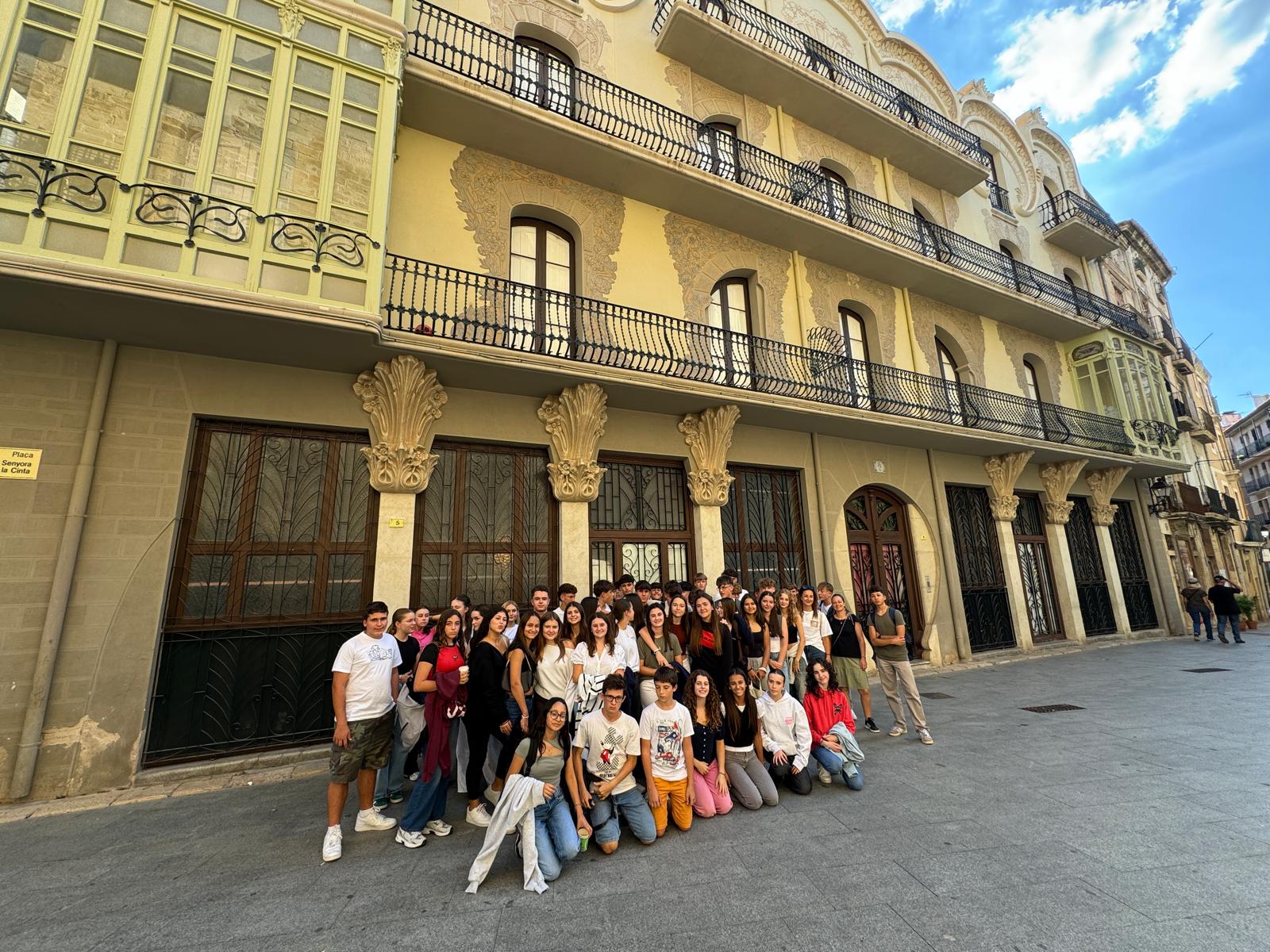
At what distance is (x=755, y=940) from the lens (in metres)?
2.66

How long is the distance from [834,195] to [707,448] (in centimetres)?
733

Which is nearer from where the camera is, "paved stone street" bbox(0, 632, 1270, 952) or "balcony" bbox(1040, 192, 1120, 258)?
"paved stone street" bbox(0, 632, 1270, 952)

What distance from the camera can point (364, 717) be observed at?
13.2 feet

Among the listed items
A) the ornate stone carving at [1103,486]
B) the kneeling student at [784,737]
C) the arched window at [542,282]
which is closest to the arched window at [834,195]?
the arched window at [542,282]

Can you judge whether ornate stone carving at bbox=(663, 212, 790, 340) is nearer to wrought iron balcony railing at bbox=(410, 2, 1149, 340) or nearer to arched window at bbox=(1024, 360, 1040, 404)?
wrought iron balcony railing at bbox=(410, 2, 1149, 340)

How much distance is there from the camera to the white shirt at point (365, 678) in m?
4.00

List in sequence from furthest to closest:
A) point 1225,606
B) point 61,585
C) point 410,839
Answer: point 1225,606
point 61,585
point 410,839

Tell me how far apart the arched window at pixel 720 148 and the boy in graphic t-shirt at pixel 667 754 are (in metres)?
9.48

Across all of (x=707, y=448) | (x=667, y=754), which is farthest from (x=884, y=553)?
(x=667, y=754)

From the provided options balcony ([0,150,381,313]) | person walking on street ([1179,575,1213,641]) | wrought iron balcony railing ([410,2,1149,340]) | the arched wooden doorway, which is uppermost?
wrought iron balcony railing ([410,2,1149,340])

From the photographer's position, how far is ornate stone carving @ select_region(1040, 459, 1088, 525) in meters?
13.8

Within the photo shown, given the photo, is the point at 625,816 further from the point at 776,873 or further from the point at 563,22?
the point at 563,22

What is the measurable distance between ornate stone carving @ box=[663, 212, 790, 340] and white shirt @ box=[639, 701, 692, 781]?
7.12 meters

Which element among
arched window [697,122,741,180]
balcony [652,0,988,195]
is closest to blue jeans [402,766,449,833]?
arched window [697,122,741,180]
